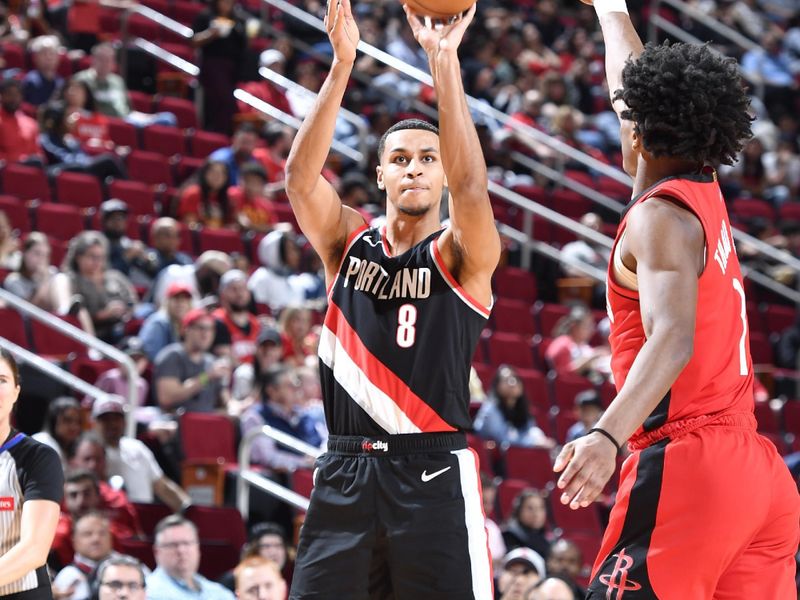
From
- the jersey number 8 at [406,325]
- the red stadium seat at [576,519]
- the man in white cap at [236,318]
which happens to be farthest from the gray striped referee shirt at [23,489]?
the red stadium seat at [576,519]

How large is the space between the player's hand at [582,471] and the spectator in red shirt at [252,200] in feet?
29.3

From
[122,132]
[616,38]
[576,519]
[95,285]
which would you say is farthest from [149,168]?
[616,38]

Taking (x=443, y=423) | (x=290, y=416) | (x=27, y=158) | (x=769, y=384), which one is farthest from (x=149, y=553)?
(x=769, y=384)

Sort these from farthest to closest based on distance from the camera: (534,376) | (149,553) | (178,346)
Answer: (534,376), (178,346), (149,553)

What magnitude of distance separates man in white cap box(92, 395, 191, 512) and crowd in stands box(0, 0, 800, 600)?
13 mm

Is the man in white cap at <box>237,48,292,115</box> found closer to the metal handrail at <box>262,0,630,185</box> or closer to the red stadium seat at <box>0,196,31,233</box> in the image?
the metal handrail at <box>262,0,630,185</box>

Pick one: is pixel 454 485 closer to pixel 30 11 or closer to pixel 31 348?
pixel 31 348

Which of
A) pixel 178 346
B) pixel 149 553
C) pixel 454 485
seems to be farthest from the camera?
pixel 178 346

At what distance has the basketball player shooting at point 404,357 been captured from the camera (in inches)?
155

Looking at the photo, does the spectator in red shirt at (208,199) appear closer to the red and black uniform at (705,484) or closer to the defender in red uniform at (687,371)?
the defender in red uniform at (687,371)

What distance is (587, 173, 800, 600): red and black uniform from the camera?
3422 mm

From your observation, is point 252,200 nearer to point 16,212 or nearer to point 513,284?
point 16,212

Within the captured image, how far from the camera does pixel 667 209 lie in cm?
347

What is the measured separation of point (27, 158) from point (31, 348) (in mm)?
2632
